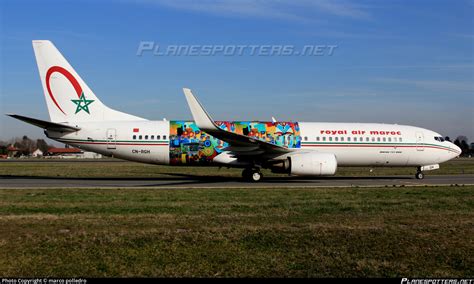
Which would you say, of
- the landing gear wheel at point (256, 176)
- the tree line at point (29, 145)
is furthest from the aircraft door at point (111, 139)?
the tree line at point (29, 145)

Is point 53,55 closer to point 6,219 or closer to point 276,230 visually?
point 6,219

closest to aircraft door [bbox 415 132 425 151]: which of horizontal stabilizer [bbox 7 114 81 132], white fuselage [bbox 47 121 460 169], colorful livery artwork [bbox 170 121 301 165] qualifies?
white fuselage [bbox 47 121 460 169]

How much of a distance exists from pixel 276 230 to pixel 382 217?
10.9 ft

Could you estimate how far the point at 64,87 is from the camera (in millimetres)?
23953

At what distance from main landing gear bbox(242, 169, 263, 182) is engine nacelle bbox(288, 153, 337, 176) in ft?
7.46

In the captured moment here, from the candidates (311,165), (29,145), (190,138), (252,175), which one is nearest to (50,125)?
(190,138)

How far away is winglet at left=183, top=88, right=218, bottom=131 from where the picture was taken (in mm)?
20516

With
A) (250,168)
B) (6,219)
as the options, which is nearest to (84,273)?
(6,219)

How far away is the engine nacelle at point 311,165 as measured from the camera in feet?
72.9

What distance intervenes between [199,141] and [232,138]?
8.10ft

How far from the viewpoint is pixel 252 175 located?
2430 centimetres

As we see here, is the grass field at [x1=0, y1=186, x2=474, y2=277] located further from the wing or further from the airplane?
the airplane

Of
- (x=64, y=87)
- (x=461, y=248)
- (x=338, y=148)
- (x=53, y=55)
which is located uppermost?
(x=53, y=55)

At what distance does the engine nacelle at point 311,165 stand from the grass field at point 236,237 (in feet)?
26.6
